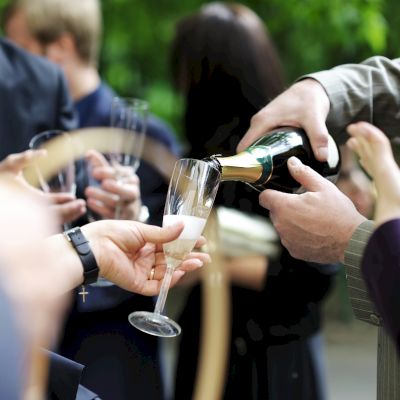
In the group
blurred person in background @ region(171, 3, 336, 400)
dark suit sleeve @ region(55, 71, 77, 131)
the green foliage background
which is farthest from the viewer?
the green foliage background

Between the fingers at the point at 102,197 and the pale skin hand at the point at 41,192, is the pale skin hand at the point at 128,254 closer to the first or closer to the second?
the pale skin hand at the point at 41,192

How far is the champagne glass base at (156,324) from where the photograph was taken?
74.4 inches

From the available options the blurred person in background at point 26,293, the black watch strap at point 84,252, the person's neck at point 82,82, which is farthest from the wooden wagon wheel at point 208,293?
the blurred person in background at point 26,293

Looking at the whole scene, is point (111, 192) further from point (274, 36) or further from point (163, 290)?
point (274, 36)

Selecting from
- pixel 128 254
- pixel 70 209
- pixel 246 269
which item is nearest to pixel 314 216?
pixel 128 254

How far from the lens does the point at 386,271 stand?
145cm

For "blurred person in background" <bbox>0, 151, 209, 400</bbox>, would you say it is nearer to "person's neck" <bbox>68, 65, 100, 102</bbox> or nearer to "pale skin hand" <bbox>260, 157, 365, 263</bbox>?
"pale skin hand" <bbox>260, 157, 365, 263</bbox>

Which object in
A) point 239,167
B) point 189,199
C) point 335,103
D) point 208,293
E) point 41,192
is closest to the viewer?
point 189,199

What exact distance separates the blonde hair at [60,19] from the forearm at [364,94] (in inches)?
80.6

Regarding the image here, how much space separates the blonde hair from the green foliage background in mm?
2158

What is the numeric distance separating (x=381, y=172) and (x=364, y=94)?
804 mm

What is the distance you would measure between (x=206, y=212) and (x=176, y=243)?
87 mm

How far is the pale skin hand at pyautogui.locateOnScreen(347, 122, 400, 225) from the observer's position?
148 centimetres

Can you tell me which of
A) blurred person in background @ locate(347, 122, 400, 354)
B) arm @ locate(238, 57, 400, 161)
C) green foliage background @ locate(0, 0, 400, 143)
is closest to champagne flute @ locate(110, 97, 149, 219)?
arm @ locate(238, 57, 400, 161)
